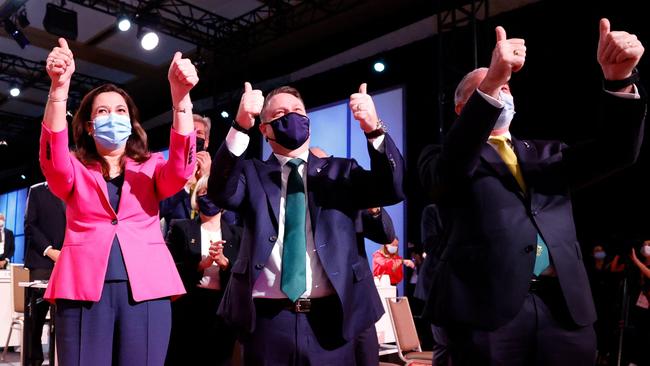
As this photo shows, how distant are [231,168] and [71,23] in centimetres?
766

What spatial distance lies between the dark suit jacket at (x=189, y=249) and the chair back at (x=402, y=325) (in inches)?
50.8

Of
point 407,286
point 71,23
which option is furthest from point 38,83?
point 407,286

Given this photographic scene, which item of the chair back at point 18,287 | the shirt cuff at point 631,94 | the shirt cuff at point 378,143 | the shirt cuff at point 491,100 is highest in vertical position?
the shirt cuff at point 631,94

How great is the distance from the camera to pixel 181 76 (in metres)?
2.13

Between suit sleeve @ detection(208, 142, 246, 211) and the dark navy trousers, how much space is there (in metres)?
0.43

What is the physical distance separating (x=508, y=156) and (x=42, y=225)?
4.03 metres

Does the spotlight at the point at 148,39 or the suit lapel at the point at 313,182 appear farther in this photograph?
the spotlight at the point at 148,39

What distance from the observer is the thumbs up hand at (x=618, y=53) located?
1.62 m

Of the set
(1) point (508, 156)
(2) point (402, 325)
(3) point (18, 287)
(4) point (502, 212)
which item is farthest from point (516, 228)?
(3) point (18, 287)

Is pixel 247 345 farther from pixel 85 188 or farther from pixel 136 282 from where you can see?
pixel 85 188

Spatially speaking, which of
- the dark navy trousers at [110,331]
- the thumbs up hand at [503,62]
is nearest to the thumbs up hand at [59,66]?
the dark navy trousers at [110,331]

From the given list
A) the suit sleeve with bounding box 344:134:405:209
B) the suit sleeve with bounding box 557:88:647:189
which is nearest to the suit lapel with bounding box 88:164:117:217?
the suit sleeve with bounding box 344:134:405:209

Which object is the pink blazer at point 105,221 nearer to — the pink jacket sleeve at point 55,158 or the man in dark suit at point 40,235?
the pink jacket sleeve at point 55,158

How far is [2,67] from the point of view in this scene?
40.3 feet
